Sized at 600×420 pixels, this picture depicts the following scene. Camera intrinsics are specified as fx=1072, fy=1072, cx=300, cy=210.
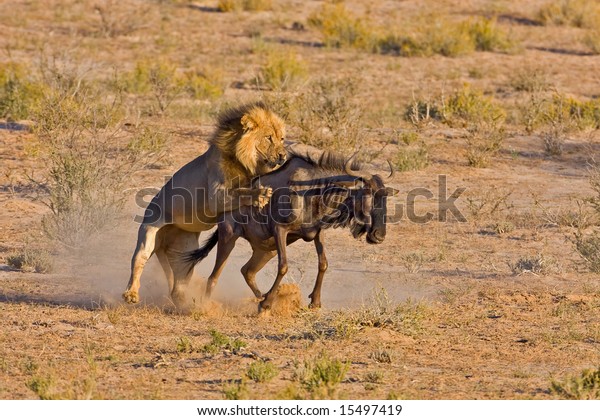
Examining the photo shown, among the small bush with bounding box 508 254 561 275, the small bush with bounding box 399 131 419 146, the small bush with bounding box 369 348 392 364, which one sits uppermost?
the small bush with bounding box 369 348 392 364

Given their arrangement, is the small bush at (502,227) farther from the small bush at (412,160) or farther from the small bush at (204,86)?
the small bush at (204,86)

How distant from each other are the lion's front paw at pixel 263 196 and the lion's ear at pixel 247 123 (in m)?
0.62

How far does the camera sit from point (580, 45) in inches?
1081

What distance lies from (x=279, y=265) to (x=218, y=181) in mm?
970

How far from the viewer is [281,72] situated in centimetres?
2189

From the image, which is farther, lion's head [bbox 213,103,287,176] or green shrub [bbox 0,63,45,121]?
green shrub [bbox 0,63,45,121]

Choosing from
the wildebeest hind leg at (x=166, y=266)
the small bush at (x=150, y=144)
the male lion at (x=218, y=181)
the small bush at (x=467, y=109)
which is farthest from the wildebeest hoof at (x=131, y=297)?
the small bush at (x=467, y=109)

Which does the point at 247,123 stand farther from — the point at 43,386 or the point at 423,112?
the point at 423,112

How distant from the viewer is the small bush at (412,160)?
1603cm

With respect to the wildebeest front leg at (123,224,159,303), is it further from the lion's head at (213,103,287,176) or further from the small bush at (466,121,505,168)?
the small bush at (466,121,505,168)

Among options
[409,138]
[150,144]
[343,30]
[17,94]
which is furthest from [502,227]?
[343,30]

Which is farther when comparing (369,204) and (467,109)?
(467,109)

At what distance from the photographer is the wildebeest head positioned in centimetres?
970

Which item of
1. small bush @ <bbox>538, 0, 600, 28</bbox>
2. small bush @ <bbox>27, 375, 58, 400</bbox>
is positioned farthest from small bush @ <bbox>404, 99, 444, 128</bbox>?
small bush @ <bbox>538, 0, 600, 28</bbox>
